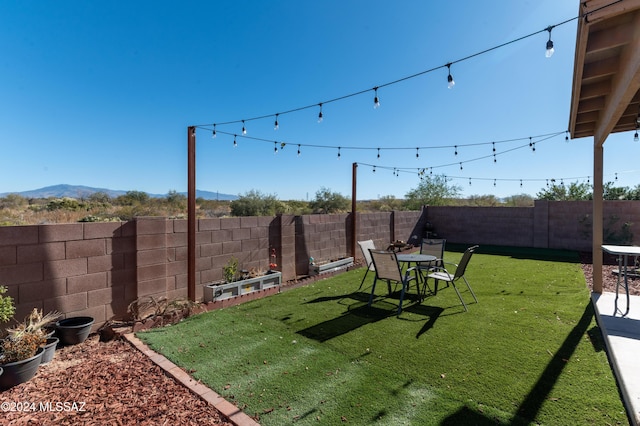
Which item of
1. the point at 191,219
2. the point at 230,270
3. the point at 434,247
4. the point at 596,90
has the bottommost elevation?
the point at 230,270

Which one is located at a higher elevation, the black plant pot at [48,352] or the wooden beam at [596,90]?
the wooden beam at [596,90]

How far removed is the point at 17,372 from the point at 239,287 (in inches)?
99.2

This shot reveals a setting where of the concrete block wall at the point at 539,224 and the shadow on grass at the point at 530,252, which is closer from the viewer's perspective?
the shadow on grass at the point at 530,252

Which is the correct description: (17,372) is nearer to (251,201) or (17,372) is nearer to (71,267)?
(71,267)

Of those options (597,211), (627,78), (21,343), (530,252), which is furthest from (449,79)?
(530,252)

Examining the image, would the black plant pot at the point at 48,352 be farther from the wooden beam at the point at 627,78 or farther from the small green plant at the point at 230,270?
the wooden beam at the point at 627,78

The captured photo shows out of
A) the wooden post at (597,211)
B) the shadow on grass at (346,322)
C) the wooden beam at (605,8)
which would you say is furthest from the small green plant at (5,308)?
the wooden post at (597,211)

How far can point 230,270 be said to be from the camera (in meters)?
4.66

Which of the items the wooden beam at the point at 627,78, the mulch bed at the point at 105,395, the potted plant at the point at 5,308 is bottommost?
the mulch bed at the point at 105,395

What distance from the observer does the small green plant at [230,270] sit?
15.3 ft

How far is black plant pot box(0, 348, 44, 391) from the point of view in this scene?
2268mm

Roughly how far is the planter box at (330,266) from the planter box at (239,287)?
1102 mm

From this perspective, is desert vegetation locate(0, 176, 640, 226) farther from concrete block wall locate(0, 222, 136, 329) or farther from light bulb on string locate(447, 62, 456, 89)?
light bulb on string locate(447, 62, 456, 89)

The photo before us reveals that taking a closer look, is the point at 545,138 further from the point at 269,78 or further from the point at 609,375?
the point at 269,78
